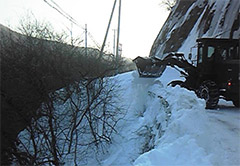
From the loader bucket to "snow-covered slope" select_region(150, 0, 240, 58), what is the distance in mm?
6857

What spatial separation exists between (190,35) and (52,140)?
53.4 feet

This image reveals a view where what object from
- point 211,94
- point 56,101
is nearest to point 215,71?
point 211,94

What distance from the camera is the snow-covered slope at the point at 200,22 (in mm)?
16527

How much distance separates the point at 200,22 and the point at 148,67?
11.9 meters

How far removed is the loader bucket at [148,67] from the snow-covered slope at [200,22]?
22.5ft

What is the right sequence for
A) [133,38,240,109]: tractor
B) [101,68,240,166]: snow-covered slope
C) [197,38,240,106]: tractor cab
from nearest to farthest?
[101,68,240,166]: snow-covered slope → [133,38,240,109]: tractor → [197,38,240,106]: tractor cab

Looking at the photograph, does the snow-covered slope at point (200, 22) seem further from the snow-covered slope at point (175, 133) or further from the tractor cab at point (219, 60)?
the tractor cab at point (219, 60)

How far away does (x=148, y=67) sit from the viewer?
1173 cm

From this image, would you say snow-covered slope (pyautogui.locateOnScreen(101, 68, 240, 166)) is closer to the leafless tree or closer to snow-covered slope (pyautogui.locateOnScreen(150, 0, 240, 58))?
the leafless tree

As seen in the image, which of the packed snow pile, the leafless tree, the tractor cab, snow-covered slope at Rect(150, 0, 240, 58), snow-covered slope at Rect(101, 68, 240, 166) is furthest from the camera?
snow-covered slope at Rect(150, 0, 240, 58)

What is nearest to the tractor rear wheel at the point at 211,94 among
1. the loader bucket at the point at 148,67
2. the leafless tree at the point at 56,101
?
the loader bucket at the point at 148,67

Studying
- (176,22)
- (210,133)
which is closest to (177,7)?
(176,22)

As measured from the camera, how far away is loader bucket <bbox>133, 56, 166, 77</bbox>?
11370 millimetres

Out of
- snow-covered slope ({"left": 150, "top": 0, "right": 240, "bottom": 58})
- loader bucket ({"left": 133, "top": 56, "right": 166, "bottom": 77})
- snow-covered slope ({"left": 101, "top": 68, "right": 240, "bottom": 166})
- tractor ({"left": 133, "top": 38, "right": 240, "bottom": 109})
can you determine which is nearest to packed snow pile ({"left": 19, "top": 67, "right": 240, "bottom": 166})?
snow-covered slope ({"left": 101, "top": 68, "right": 240, "bottom": 166})
